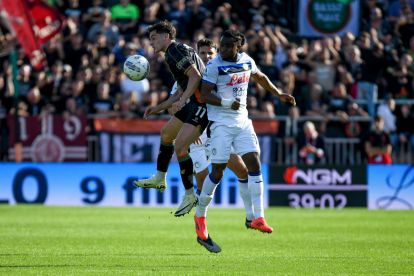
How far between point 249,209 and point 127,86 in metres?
12.0

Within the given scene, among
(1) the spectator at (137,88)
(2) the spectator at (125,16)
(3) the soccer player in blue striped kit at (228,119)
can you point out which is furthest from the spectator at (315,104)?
(3) the soccer player in blue striped kit at (228,119)

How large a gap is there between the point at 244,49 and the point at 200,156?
10.9 metres

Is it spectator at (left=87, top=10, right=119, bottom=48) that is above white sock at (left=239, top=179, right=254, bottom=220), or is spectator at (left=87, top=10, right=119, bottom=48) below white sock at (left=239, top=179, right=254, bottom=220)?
above

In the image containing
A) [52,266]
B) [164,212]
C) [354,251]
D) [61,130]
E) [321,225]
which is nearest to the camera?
[52,266]

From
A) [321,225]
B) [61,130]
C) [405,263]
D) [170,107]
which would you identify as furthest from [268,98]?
[405,263]

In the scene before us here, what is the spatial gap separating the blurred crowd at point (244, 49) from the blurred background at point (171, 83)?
0.03m

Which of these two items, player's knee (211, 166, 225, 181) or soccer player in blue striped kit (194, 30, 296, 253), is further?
player's knee (211, 166, 225, 181)

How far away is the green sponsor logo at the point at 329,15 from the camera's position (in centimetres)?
2841

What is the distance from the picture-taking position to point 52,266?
11.8 metres

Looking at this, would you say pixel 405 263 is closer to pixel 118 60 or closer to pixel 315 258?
pixel 315 258

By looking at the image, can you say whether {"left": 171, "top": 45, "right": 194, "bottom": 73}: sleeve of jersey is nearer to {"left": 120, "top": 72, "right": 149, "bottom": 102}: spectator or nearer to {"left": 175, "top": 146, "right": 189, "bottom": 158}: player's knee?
{"left": 175, "top": 146, "right": 189, "bottom": 158}: player's knee

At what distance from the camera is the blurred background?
82.4 feet

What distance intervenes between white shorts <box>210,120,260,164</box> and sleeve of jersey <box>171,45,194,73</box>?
2.76 ft

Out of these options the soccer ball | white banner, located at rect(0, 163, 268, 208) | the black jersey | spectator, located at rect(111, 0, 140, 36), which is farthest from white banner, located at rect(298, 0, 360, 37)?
the black jersey
